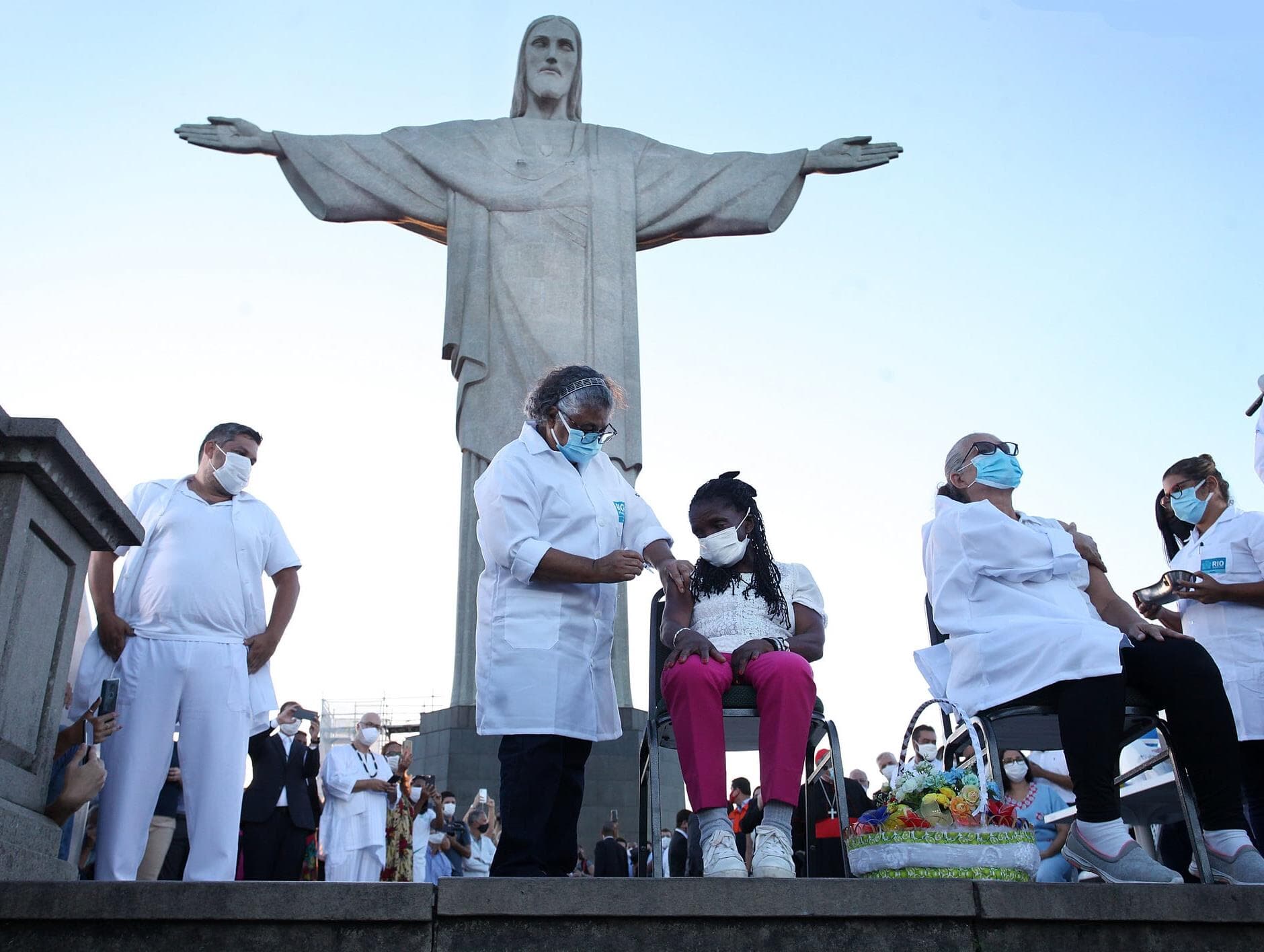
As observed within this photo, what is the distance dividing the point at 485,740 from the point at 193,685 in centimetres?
522

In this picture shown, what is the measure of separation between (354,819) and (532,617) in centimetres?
583

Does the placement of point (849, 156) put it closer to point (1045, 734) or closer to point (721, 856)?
point (1045, 734)

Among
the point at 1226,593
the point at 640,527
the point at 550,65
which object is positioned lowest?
the point at 1226,593

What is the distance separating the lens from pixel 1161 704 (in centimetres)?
385

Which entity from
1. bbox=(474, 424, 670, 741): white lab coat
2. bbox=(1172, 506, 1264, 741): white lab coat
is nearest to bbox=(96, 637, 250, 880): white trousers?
bbox=(474, 424, 670, 741): white lab coat

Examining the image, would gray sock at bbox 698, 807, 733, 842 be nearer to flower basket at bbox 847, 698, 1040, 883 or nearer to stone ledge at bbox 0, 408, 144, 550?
flower basket at bbox 847, 698, 1040, 883

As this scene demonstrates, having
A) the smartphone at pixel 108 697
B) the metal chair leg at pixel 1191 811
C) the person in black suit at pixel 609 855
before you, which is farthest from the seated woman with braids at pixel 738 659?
the person in black suit at pixel 609 855

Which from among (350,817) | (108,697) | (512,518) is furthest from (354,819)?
(512,518)

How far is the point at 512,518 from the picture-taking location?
3.94 meters

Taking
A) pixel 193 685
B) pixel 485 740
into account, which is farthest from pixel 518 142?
pixel 193 685

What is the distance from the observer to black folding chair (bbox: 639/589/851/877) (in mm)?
3561

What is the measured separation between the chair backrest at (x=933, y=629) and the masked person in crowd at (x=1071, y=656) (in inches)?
6.7

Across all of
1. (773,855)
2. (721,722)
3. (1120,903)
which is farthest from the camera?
(721,722)

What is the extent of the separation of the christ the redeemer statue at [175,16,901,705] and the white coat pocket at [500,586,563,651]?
6015 mm
